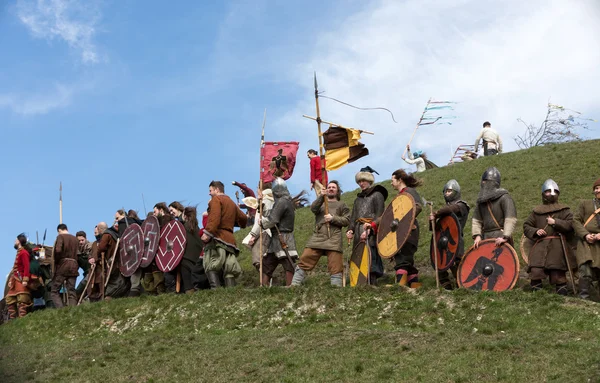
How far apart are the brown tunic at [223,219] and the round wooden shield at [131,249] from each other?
1.91 m

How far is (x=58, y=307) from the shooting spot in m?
20.0

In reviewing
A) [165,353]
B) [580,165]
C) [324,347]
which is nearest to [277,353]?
[324,347]

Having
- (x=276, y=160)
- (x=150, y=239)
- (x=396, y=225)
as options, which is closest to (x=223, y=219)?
(x=276, y=160)

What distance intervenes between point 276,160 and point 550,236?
5.70 meters

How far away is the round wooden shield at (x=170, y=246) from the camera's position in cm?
1852

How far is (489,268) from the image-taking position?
1527 cm

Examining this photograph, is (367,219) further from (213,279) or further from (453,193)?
(213,279)

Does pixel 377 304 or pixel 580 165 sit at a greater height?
pixel 580 165

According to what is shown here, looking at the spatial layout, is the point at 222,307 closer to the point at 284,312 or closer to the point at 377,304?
the point at 284,312

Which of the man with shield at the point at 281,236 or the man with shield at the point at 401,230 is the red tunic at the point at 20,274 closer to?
the man with shield at the point at 281,236

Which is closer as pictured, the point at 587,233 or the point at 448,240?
the point at 587,233

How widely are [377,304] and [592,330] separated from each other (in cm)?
352

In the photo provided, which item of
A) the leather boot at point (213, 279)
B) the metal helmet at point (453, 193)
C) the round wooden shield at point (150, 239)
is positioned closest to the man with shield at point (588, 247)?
the metal helmet at point (453, 193)

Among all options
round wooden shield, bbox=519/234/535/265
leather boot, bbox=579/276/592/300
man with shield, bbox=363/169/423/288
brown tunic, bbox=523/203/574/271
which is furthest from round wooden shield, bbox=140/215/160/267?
leather boot, bbox=579/276/592/300
